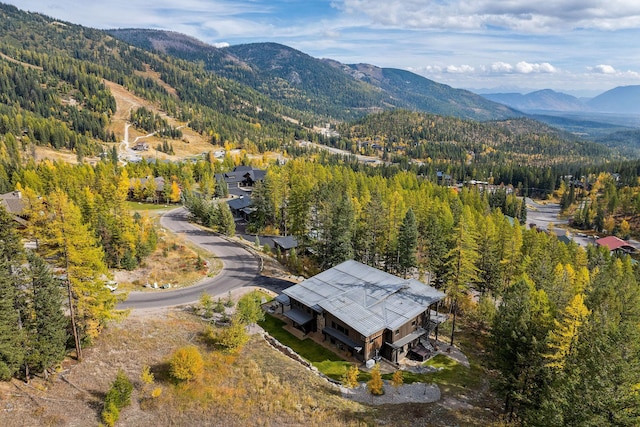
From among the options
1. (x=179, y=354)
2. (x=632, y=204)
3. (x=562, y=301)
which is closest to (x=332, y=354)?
(x=179, y=354)

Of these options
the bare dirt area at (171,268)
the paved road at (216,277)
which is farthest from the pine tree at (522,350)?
the bare dirt area at (171,268)

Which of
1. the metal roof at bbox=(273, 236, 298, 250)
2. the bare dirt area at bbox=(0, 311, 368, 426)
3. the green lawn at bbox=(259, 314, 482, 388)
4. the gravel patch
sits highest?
the bare dirt area at bbox=(0, 311, 368, 426)

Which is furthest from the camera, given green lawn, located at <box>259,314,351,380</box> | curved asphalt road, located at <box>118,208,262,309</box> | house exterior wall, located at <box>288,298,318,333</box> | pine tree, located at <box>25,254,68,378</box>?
curved asphalt road, located at <box>118,208,262,309</box>

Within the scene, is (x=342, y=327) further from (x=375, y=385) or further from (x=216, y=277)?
(x=216, y=277)

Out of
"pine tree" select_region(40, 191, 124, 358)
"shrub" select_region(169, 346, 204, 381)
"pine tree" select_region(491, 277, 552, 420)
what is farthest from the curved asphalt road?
"pine tree" select_region(491, 277, 552, 420)

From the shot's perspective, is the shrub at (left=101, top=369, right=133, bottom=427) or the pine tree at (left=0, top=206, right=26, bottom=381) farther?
the shrub at (left=101, top=369, right=133, bottom=427)

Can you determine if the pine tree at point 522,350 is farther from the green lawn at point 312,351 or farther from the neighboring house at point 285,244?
the neighboring house at point 285,244

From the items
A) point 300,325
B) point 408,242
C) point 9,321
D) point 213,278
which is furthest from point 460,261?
point 9,321

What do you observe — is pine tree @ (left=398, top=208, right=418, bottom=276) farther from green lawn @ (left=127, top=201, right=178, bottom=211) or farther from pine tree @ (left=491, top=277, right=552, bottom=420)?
green lawn @ (left=127, top=201, right=178, bottom=211)
